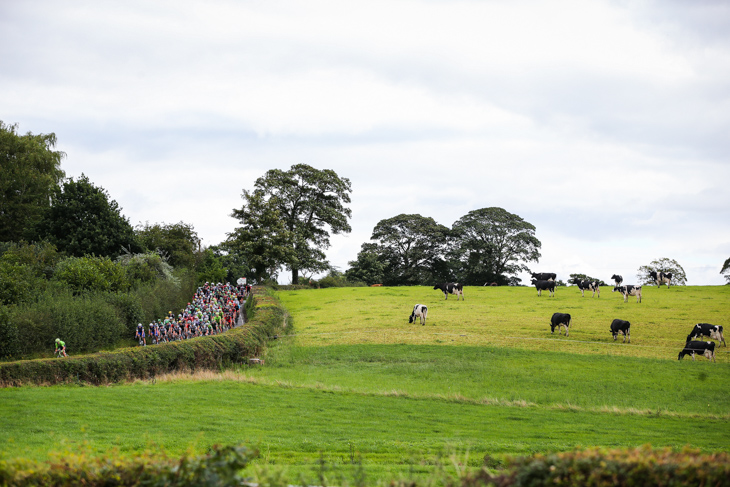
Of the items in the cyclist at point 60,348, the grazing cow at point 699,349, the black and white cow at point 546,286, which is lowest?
the cyclist at point 60,348

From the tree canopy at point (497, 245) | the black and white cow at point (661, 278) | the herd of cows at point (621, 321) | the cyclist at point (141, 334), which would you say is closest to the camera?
the herd of cows at point (621, 321)

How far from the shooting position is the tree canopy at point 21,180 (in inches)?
2665

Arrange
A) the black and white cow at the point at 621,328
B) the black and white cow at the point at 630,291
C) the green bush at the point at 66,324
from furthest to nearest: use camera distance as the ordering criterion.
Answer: the black and white cow at the point at 630,291
the black and white cow at the point at 621,328
the green bush at the point at 66,324

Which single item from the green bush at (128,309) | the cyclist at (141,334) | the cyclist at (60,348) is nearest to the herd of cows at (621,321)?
the cyclist at (141,334)

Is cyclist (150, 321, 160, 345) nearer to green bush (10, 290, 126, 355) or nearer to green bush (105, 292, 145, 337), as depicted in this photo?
green bush (10, 290, 126, 355)

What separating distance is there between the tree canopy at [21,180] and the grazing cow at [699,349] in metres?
67.7

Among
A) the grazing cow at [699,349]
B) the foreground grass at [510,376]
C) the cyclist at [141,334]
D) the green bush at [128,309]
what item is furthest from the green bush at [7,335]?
the grazing cow at [699,349]

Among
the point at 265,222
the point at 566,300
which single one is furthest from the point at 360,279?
the point at 566,300

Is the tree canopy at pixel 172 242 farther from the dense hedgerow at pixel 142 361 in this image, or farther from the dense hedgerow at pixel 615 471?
the dense hedgerow at pixel 615 471

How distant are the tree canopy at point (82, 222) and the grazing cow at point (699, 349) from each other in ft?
181

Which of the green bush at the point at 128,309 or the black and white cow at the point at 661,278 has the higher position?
the black and white cow at the point at 661,278

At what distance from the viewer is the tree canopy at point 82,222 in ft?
198

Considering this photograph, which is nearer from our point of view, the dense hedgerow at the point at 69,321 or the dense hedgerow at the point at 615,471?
the dense hedgerow at the point at 615,471

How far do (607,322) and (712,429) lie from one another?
958 inches
